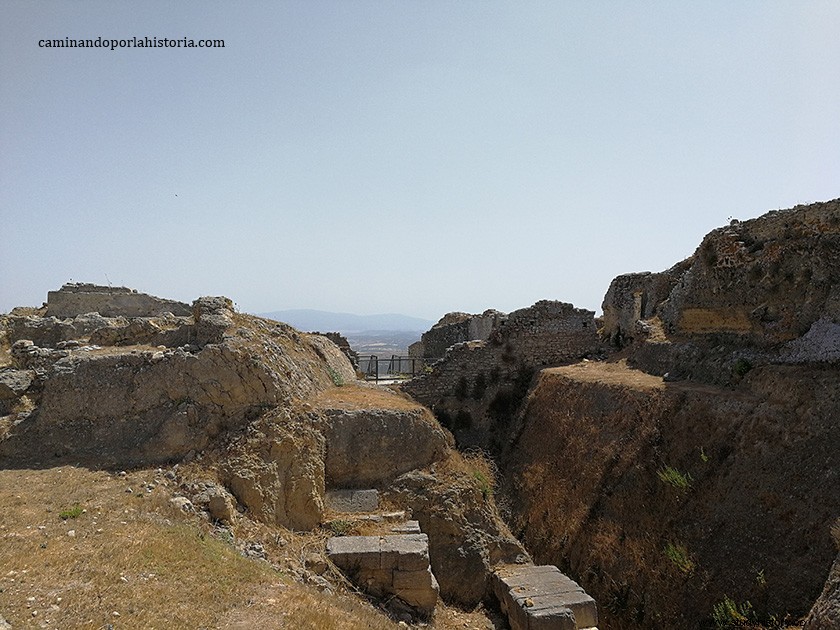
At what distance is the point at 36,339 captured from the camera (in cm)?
1234

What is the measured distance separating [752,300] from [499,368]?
7384 millimetres

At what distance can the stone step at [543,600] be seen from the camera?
29.2ft

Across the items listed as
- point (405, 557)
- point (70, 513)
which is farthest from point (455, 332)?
point (70, 513)

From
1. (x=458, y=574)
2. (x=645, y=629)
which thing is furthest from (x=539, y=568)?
(x=645, y=629)

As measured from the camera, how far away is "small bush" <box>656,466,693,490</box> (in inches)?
371

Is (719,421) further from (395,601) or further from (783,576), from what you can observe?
(395,601)

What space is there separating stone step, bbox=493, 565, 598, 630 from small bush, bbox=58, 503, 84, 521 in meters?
7.04

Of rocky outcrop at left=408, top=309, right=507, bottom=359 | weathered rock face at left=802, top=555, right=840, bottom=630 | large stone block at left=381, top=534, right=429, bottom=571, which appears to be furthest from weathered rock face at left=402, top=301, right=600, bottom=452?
weathered rock face at left=802, top=555, right=840, bottom=630

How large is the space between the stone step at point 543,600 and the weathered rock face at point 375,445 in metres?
2.90

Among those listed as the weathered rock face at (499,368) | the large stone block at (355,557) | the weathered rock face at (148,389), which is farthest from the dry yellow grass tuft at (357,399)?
the large stone block at (355,557)

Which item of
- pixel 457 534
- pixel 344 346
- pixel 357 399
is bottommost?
pixel 457 534

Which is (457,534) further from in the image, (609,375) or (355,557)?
(609,375)

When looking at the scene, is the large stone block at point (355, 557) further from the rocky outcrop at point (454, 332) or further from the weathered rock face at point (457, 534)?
the rocky outcrop at point (454, 332)

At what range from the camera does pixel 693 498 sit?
9250 mm
